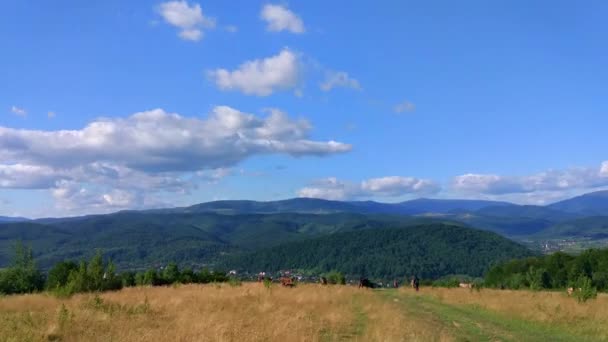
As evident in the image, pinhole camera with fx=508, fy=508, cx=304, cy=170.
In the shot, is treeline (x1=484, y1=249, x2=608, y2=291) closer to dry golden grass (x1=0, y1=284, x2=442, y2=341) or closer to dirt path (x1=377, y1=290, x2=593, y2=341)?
dirt path (x1=377, y1=290, x2=593, y2=341)

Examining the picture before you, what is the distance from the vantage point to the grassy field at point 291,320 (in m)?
11.7

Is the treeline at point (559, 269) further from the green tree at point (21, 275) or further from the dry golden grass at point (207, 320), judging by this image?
the dry golden grass at point (207, 320)

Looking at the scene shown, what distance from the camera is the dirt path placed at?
14.6 meters

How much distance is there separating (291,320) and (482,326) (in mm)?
6642

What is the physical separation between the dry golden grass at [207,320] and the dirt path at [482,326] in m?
1.28

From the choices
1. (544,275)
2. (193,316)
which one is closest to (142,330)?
(193,316)

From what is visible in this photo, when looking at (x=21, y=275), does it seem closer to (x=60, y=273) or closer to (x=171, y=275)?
(x=60, y=273)

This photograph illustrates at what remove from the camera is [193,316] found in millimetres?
A: 14836

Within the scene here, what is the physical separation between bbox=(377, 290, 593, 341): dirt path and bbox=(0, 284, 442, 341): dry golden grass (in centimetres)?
128

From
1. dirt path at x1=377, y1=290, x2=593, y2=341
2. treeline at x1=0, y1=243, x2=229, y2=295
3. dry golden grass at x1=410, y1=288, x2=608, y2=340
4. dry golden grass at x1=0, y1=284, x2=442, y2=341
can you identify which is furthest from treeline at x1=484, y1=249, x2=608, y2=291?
dry golden grass at x1=0, y1=284, x2=442, y2=341

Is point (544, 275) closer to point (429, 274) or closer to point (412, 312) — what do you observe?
point (412, 312)

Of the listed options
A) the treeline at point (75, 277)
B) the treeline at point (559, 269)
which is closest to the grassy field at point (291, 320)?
the treeline at point (75, 277)

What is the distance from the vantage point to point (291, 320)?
14.3 meters

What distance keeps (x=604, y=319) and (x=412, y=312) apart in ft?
21.8
